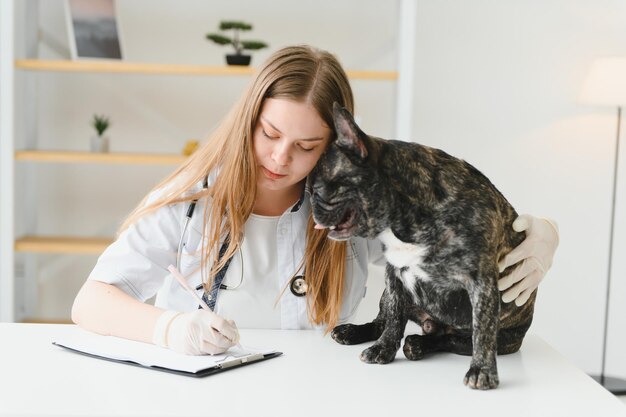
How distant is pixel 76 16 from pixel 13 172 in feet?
2.40

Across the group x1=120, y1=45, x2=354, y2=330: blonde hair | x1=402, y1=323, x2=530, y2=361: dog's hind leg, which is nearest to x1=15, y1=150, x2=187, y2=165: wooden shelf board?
x1=120, y1=45, x2=354, y2=330: blonde hair

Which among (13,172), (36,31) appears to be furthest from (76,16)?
(13,172)

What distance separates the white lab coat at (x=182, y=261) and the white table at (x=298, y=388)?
0.27 m

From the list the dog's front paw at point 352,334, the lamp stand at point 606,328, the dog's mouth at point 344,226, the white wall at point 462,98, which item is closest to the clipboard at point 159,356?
the dog's front paw at point 352,334

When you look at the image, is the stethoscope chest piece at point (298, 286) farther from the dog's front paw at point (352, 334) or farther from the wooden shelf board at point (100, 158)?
Result: the wooden shelf board at point (100, 158)

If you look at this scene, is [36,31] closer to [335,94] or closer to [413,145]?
[335,94]

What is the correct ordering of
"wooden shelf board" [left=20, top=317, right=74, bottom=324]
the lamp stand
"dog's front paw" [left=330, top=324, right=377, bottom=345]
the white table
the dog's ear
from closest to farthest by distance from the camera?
the white table → the dog's ear → "dog's front paw" [left=330, top=324, right=377, bottom=345] → the lamp stand → "wooden shelf board" [left=20, top=317, right=74, bottom=324]

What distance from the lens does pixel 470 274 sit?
46.2 inches

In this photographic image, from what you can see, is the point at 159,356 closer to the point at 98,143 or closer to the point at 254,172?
the point at 254,172

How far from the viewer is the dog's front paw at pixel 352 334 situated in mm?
1376

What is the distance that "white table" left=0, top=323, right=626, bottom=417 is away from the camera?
102 cm

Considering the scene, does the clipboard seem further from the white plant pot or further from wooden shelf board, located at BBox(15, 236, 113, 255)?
the white plant pot

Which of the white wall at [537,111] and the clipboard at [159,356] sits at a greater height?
the white wall at [537,111]

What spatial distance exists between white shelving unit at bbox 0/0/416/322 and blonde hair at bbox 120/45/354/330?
1.58 meters
